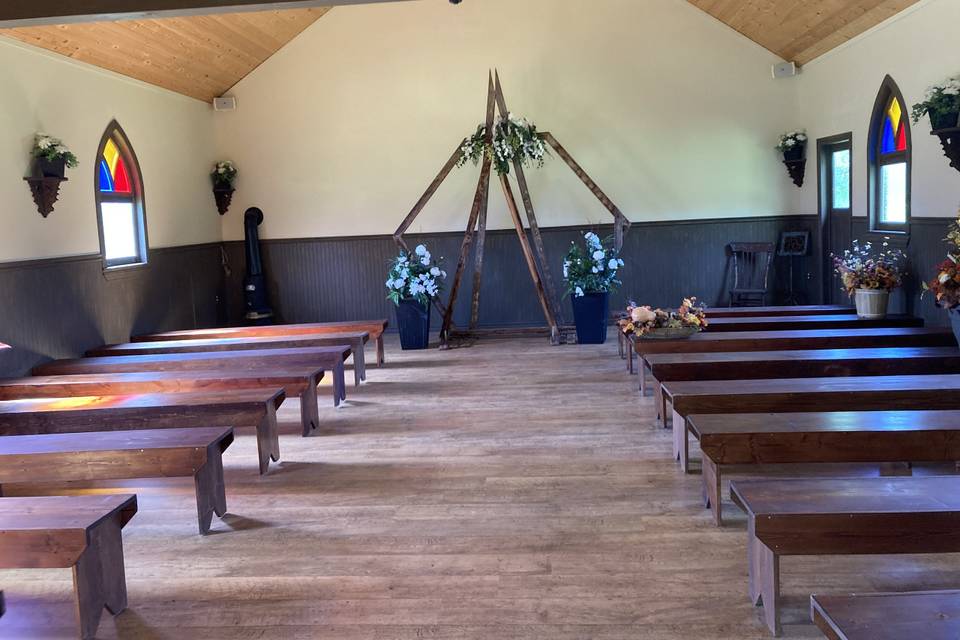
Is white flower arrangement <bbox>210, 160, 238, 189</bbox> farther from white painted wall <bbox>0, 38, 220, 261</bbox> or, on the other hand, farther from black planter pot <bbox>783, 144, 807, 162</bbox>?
black planter pot <bbox>783, 144, 807, 162</bbox>

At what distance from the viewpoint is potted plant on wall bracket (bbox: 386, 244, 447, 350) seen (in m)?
8.51

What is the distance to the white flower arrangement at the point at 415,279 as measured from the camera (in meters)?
8.49

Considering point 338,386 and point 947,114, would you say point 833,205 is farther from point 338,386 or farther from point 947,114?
point 338,386

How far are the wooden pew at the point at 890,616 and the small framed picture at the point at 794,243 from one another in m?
7.63

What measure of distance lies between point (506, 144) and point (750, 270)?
3.28 metres

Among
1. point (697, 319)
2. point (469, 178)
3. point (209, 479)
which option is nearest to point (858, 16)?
point (697, 319)

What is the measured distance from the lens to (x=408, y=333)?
28.9ft

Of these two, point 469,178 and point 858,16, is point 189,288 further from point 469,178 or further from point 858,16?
point 858,16

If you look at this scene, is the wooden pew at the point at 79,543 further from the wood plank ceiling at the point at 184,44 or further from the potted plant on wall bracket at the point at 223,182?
the potted plant on wall bracket at the point at 223,182

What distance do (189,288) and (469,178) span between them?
10.6 ft

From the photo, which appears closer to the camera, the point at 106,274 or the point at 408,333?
the point at 106,274

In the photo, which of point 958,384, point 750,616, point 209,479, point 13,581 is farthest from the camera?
point 958,384

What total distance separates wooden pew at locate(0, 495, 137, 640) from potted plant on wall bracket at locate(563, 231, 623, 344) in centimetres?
570

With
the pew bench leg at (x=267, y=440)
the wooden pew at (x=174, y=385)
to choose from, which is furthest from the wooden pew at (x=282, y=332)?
the pew bench leg at (x=267, y=440)
